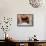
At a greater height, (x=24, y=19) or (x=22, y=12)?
(x=22, y=12)

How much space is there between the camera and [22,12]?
15.2 feet

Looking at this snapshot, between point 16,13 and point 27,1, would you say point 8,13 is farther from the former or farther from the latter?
point 27,1

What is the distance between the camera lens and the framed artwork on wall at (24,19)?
462 cm

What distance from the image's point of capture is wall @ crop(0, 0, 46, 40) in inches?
181

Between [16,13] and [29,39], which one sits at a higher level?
[16,13]

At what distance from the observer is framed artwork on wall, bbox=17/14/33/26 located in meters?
4.62

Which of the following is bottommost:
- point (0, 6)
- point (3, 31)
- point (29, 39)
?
point (29, 39)

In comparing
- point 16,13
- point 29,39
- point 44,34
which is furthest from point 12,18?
point 44,34

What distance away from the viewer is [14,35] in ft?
15.1

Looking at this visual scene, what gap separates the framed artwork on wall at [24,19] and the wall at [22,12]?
0.11 m

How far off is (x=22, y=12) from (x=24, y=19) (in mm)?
260

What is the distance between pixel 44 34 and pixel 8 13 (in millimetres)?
1486

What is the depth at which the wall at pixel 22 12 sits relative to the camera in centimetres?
460

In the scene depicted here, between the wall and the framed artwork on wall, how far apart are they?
0.11 meters
